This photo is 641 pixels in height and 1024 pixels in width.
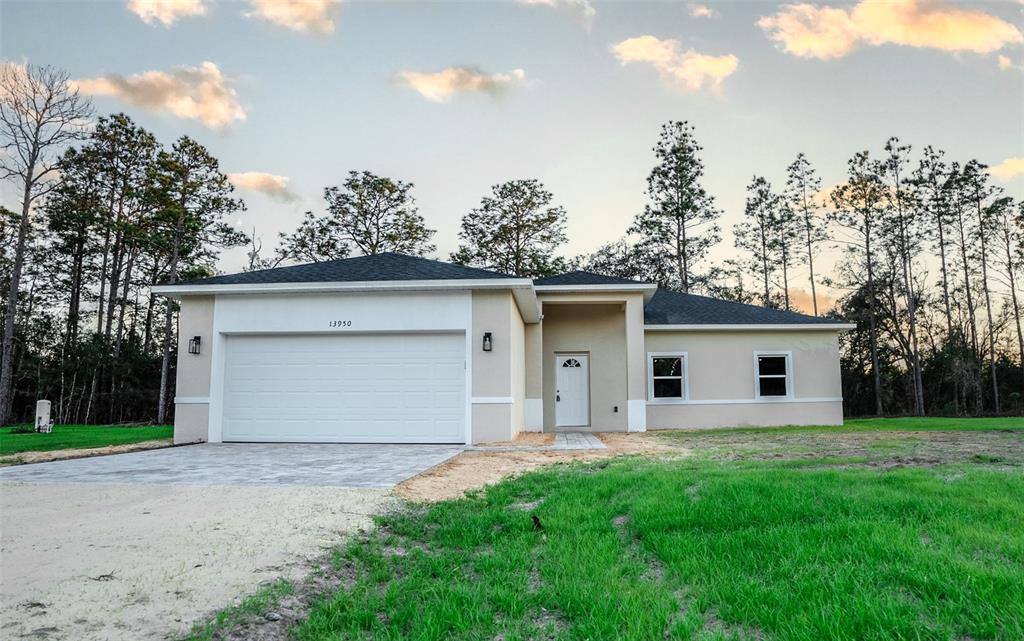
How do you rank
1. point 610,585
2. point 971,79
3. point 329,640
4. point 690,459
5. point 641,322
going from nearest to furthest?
point 329,640, point 610,585, point 690,459, point 971,79, point 641,322

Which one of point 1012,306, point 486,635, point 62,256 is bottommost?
point 486,635

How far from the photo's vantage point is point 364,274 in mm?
10773

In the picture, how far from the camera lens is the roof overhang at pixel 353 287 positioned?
10.2m

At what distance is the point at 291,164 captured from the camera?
17.6 metres

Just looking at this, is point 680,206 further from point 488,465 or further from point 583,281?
point 488,465

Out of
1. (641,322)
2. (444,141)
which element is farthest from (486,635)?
(444,141)

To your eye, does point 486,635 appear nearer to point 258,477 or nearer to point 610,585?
point 610,585

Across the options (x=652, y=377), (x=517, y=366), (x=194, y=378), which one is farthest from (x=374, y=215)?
(x=517, y=366)

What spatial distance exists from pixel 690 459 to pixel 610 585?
4921 mm

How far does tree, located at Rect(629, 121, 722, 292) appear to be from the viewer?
2514cm

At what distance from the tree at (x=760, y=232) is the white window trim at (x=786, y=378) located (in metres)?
12.7

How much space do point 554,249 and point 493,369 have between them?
17.1m

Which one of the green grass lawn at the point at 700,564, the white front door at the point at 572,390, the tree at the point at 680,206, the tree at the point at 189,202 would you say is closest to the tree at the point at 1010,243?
the tree at the point at 680,206

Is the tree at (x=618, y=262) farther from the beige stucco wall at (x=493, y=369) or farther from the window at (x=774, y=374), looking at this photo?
the beige stucco wall at (x=493, y=369)
